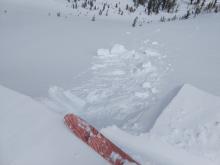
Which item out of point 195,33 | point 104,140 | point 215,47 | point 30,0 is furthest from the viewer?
point 30,0

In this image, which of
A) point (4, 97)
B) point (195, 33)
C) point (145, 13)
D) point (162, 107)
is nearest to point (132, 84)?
point (162, 107)

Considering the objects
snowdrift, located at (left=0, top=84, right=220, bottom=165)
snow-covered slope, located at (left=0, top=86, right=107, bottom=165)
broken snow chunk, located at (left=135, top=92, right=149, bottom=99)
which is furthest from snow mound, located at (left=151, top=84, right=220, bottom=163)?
snow-covered slope, located at (left=0, top=86, right=107, bottom=165)

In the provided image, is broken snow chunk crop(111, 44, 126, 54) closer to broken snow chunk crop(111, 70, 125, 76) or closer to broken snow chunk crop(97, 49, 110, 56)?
broken snow chunk crop(97, 49, 110, 56)

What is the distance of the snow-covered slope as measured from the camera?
7.69 ft

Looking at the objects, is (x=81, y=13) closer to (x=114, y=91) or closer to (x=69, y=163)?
(x=114, y=91)

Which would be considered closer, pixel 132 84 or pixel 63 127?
pixel 63 127

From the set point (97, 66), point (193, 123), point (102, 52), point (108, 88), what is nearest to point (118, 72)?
point (97, 66)

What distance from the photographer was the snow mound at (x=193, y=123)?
8.89ft

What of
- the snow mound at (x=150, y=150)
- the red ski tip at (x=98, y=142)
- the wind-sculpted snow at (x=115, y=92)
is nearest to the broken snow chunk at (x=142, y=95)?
the wind-sculpted snow at (x=115, y=92)

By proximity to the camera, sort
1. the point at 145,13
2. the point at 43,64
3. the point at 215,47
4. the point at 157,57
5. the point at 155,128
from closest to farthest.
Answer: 1. the point at 155,128
2. the point at 43,64
3. the point at 157,57
4. the point at 215,47
5. the point at 145,13

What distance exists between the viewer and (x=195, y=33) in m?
5.90

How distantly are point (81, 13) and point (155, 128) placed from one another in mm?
4901

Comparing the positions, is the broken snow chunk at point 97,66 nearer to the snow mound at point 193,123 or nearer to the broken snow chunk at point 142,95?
the broken snow chunk at point 142,95

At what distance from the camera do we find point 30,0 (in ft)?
23.2
